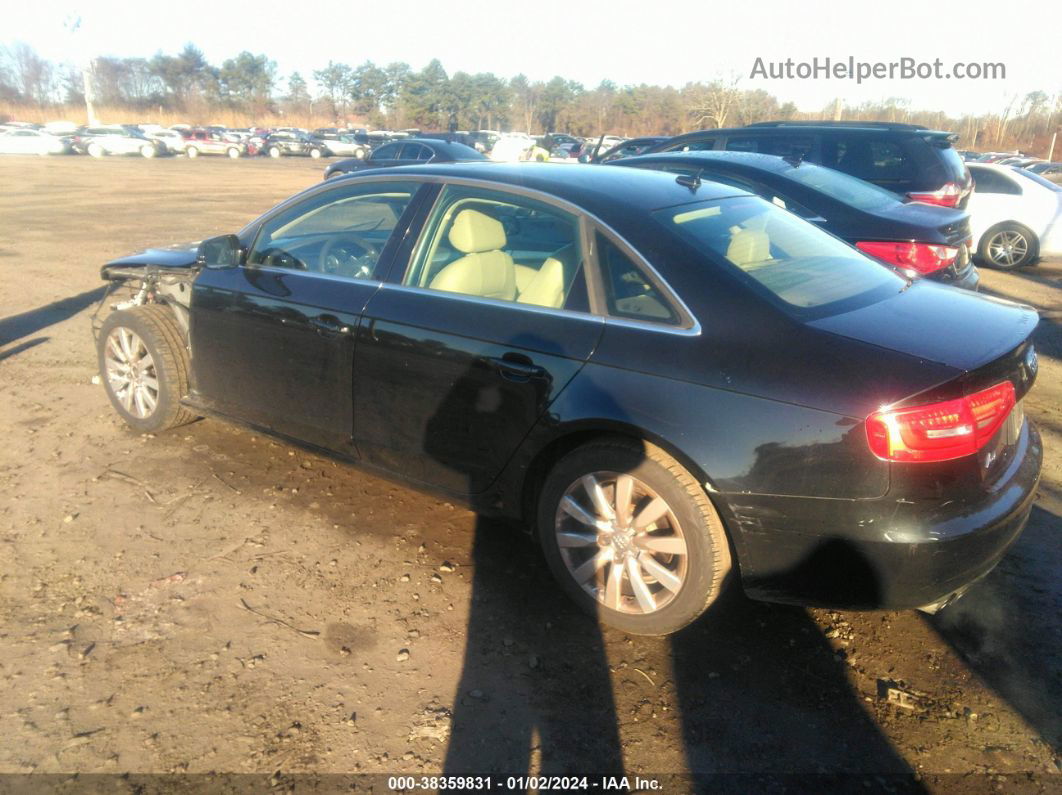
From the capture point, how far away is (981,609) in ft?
10.8

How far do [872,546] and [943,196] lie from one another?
278 inches

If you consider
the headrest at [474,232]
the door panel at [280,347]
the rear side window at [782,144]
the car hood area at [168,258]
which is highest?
the rear side window at [782,144]

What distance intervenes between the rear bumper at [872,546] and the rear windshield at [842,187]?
12.1 ft

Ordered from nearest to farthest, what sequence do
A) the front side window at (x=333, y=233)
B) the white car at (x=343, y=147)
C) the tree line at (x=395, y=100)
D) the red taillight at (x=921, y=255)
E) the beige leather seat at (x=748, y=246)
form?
the beige leather seat at (x=748, y=246) < the front side window at (x=333, y=233) < the red taillight at (x=921, y=255) < the white car at (x=343, y=147) < the tree line at (x=395, y=100)

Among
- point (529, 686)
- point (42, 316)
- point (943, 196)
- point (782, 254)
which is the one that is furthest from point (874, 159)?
point (42, 316)

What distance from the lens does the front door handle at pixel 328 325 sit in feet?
12.2

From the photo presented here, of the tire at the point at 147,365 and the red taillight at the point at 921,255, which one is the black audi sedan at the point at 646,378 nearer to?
the tire at the point at 147,365

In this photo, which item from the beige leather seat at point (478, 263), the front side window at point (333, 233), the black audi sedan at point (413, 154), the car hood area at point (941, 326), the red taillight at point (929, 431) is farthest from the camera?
the black audi sedan at point (413, 154)

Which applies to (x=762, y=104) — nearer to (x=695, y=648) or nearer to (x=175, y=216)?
(x=175, y=216)

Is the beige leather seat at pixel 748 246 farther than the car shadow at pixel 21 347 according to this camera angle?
No

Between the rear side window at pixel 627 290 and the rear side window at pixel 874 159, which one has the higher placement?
the rear side window at pixel 874 159

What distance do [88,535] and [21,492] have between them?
73 centimetres

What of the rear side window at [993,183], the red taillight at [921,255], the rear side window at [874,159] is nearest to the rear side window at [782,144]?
the rear side window at [874,159]

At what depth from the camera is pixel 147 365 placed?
4.80 meters
